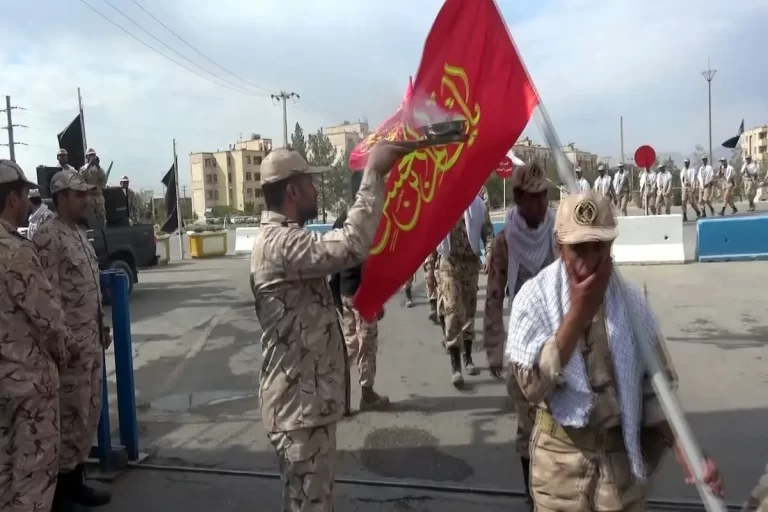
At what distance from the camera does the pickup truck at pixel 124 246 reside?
11.4m

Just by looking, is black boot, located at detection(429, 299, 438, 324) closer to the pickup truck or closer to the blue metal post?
the blue metal post

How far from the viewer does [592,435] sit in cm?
225

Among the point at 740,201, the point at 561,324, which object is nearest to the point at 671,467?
the point at 561,324

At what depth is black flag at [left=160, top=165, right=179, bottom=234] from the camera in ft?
65.4

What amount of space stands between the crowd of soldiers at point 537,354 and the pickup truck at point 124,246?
29.6ft

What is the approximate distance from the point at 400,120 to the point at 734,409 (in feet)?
12.2

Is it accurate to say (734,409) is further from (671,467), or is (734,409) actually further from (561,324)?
(561,324)

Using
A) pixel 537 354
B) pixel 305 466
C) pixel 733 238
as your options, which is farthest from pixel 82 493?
pixel 733 238

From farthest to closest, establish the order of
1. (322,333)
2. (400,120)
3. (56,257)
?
(56,257), (400,120), (322,333)

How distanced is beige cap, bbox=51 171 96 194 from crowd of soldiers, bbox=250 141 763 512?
176cm

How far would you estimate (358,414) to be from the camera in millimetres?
5480

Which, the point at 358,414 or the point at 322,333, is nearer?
the point at 322,333

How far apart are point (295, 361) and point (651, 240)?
449 inches

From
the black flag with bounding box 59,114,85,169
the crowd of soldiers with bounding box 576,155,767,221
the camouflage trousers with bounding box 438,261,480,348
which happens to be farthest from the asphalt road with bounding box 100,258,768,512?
the crowd of soldiers with bounding box 576,155,767,221
